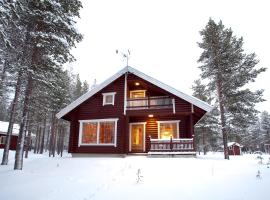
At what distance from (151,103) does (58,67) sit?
7.72m

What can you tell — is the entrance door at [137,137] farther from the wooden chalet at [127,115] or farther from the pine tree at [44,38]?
the pine tree at [44,38]

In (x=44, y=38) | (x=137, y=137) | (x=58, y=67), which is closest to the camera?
(x=44, y=38)

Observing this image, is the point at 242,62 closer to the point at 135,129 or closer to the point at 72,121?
the point at 135,129

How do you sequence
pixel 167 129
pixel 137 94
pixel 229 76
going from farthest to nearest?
pixel 229 76
pixel 137 94
pixel 167 129

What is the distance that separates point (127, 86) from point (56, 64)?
266 inches

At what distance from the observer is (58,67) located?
14539mm

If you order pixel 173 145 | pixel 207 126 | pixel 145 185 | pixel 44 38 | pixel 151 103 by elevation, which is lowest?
pixel 145 185

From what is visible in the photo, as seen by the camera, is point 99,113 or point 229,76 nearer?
point 99,113

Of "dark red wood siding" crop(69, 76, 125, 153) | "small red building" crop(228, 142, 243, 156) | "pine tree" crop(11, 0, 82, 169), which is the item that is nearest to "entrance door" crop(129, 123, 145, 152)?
"dark red wood siding" crop(69, 76, 125, 153)

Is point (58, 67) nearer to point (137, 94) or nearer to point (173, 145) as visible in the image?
point (137, 94)

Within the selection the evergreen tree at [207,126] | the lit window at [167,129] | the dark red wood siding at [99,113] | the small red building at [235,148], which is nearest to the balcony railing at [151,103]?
the dark red wood siding at [99,113]

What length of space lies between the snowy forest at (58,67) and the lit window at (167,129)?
→ 17.2ft

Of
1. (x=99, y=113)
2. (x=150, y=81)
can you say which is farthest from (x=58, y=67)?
(x=150, y=81)

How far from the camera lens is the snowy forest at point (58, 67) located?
12.6 metres
